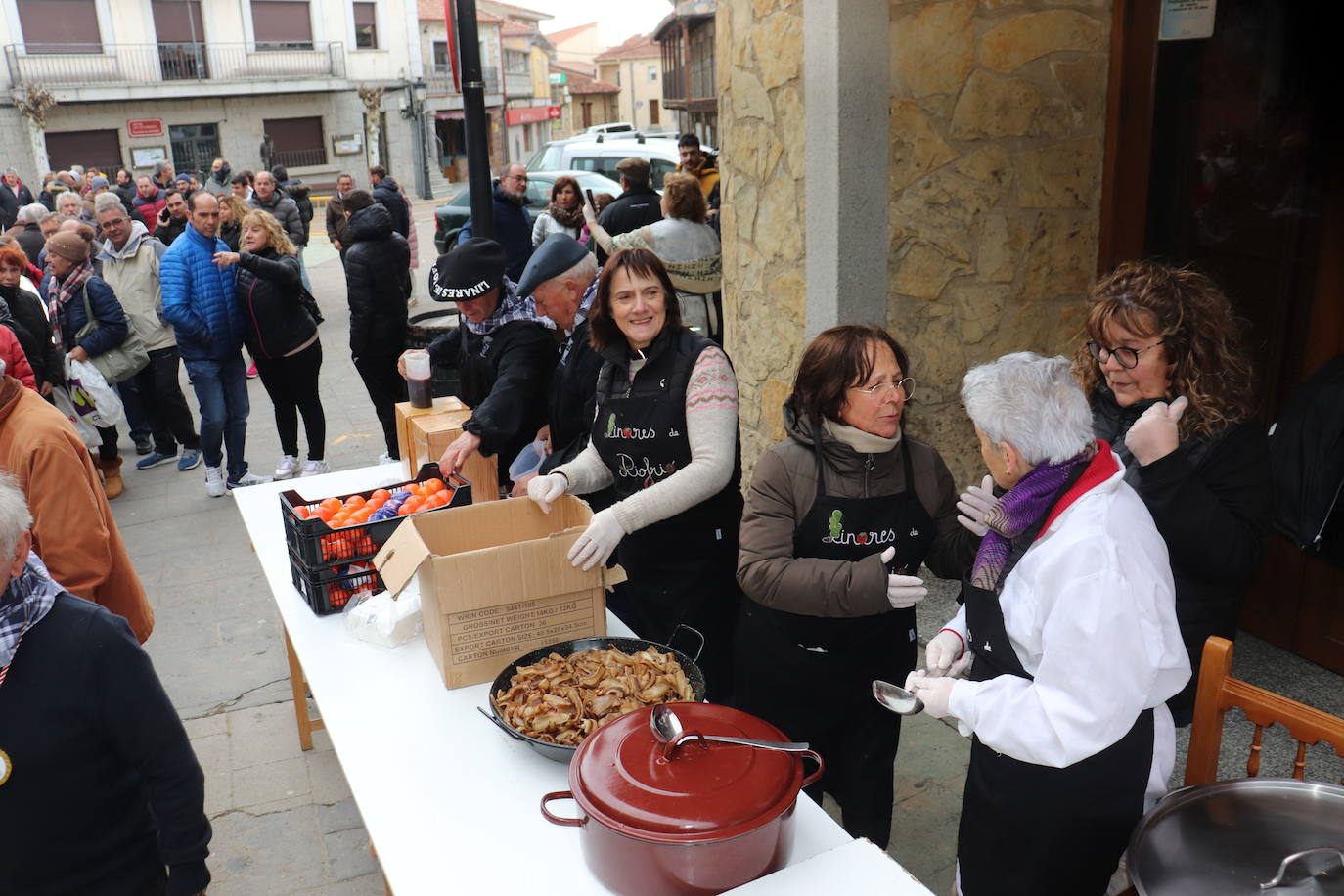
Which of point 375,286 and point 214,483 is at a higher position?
point 375,286

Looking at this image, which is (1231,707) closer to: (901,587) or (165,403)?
(901,587)

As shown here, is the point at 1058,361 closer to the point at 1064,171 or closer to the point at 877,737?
the point at 877,737

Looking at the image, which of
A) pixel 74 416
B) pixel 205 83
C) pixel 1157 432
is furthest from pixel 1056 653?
pixel 205 83

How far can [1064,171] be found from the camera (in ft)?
14.1

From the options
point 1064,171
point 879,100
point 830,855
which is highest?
point 879,100

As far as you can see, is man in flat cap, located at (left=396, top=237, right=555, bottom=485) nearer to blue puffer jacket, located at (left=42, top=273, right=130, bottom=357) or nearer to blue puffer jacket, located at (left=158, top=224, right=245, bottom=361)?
blue puffer jacket, located at (left=158, top=224, right=245, bottom=361)

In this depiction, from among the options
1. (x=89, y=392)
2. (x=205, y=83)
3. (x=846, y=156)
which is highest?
(x=205, y=83)

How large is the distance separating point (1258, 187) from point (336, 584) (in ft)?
11.5

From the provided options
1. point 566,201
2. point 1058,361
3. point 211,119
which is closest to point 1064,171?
point 1058,361

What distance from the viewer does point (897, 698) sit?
212cm

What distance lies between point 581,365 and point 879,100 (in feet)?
5.88

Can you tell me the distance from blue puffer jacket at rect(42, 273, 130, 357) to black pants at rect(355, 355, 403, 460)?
5.04 feet

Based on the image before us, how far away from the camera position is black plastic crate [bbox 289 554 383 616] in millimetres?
3186

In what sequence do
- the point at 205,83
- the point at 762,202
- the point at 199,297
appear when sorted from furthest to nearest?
1. the point at 205,83
2. the point at 199,297
3. the point at 762,202
